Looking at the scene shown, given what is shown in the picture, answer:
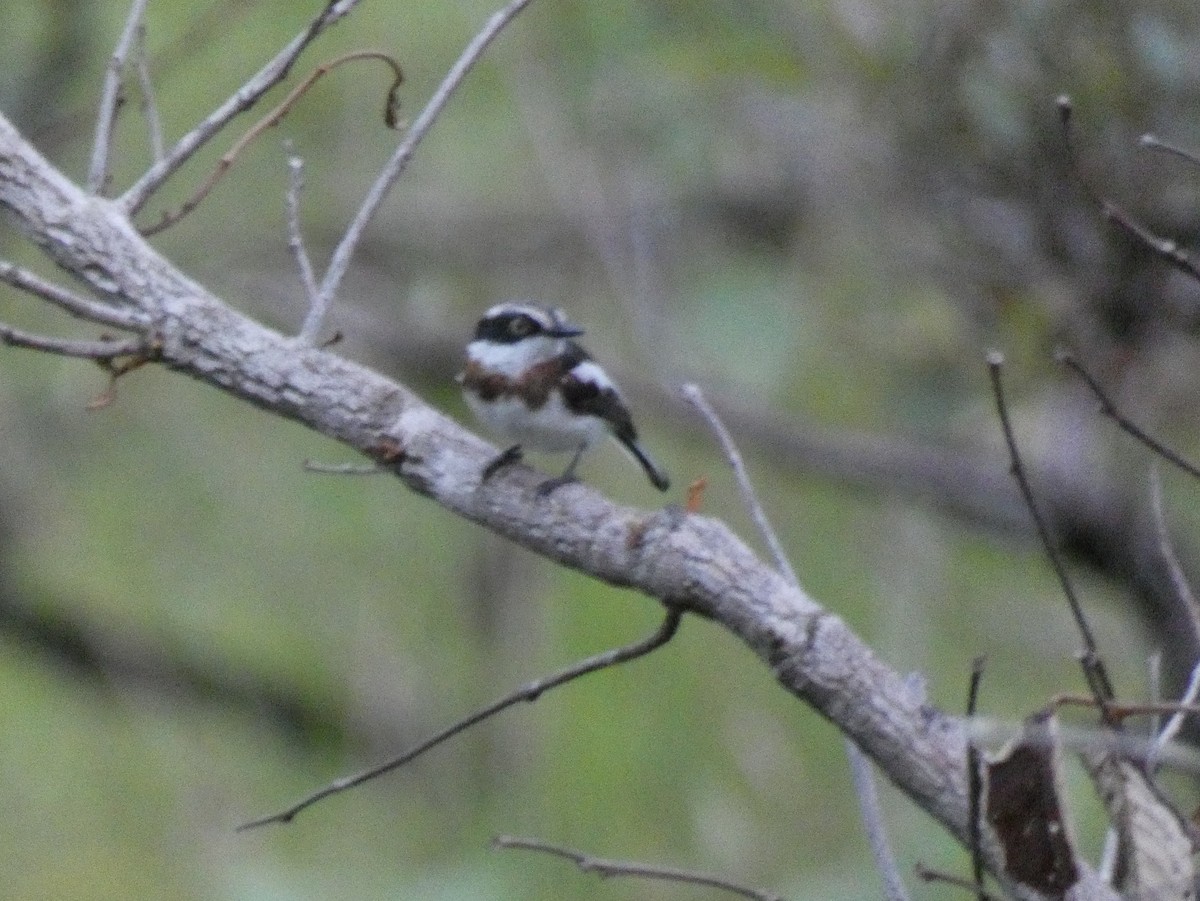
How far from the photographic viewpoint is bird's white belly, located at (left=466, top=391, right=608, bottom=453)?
335 centimetres

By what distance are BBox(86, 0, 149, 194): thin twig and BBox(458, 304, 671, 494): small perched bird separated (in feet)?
2.84

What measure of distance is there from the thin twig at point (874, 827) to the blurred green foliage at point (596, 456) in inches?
62.6

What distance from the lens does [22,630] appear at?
6.48 m

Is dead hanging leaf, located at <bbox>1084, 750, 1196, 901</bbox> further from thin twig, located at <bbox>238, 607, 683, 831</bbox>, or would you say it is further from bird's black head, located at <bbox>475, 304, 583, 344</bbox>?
bird's black head, located at <bbox>475, 304, 583, 344</bbox>

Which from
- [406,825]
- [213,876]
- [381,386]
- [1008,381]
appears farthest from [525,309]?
[406,825]

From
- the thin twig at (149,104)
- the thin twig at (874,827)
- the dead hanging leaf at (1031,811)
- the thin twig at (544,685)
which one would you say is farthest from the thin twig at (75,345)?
the dead hanging leaf at (1031,811)

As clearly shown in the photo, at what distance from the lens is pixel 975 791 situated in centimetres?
201

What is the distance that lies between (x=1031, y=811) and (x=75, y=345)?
3.39 feet

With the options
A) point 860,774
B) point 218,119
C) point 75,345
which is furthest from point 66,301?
point 860,774

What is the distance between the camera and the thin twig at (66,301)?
218 centimetres

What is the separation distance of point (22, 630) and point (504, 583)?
1.41m

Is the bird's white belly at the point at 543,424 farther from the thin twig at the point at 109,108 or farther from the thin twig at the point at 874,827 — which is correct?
the thin twig at the point at 874,827

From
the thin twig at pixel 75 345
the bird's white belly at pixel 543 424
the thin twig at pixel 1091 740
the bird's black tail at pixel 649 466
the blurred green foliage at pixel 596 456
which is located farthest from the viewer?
the blurred green foliage at pixel 596 456

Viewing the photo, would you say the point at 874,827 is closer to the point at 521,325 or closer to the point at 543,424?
the point at 543,424
